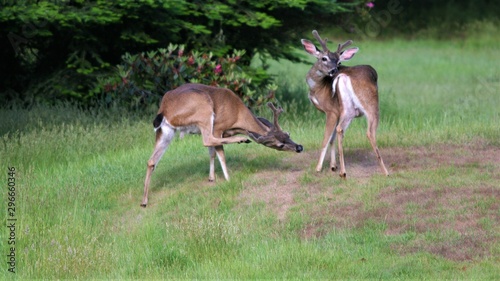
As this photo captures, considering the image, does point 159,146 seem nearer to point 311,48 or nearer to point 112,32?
point 311,48

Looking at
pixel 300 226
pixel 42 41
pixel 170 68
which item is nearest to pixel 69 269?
pixel 300 226

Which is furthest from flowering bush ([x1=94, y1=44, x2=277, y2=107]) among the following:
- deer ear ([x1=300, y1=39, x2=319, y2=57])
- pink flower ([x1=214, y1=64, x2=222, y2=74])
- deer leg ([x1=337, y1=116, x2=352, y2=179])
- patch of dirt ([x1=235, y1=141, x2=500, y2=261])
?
deer leg ([x1=337, y1=116, x2=352, y2=179])

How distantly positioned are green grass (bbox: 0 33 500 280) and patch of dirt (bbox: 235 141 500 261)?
1.1 inches

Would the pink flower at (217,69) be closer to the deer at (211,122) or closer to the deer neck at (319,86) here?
the deer neck at (319,86)

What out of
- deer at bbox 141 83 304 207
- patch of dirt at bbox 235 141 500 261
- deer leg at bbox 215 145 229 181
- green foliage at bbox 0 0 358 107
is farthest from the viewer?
green foliage at bbox 0 0 358 107

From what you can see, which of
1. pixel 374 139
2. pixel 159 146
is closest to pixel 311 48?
pixel 374 139

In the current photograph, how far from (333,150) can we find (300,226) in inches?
Result: 79.7

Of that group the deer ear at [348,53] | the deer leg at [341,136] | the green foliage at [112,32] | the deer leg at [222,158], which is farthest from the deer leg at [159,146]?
the green foliage at [112,32]

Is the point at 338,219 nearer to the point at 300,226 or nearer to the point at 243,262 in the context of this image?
the point at 300,226

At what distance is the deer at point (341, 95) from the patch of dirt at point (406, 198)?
0.41 meters

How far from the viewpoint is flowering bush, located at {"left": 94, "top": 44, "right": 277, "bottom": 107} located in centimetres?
1495

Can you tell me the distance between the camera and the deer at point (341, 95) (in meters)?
10.6

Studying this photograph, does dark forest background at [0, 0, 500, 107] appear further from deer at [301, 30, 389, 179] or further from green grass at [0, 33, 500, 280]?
deer at [301, 30, 389, 179]

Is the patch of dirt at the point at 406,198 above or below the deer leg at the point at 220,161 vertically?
above
